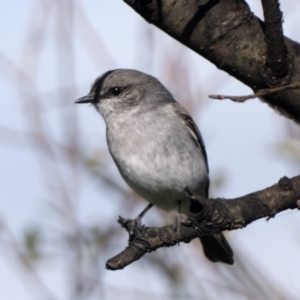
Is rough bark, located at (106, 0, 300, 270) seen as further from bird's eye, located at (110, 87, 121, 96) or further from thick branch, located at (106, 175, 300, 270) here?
bird's eye, located at (110, 87, 121, 96)

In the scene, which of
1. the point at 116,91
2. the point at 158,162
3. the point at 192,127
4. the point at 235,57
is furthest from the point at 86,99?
the point at 235,57

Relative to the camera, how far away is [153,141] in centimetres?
411

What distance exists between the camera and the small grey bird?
4062 mm

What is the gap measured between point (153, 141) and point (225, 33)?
1.76 metres

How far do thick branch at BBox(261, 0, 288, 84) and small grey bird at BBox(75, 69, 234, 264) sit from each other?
1715mm

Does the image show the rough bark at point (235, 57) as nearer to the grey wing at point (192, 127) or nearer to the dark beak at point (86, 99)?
the grey wing at point (192, 127)

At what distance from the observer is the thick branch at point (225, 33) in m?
2.40

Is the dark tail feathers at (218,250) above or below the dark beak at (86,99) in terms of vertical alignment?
below

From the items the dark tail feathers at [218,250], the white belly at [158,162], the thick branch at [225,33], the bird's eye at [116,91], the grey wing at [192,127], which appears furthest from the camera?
the bird's eye at [116,91]

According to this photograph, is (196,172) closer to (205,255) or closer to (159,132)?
(159,132)

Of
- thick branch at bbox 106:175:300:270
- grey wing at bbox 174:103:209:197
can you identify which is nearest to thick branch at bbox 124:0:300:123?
thick branch at bbox 106:175:300:270

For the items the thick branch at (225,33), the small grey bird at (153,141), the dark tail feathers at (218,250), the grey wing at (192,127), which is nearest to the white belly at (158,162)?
the small grey bird at (153,141)

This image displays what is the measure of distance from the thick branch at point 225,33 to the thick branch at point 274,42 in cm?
3

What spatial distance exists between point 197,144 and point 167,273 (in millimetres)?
1273
